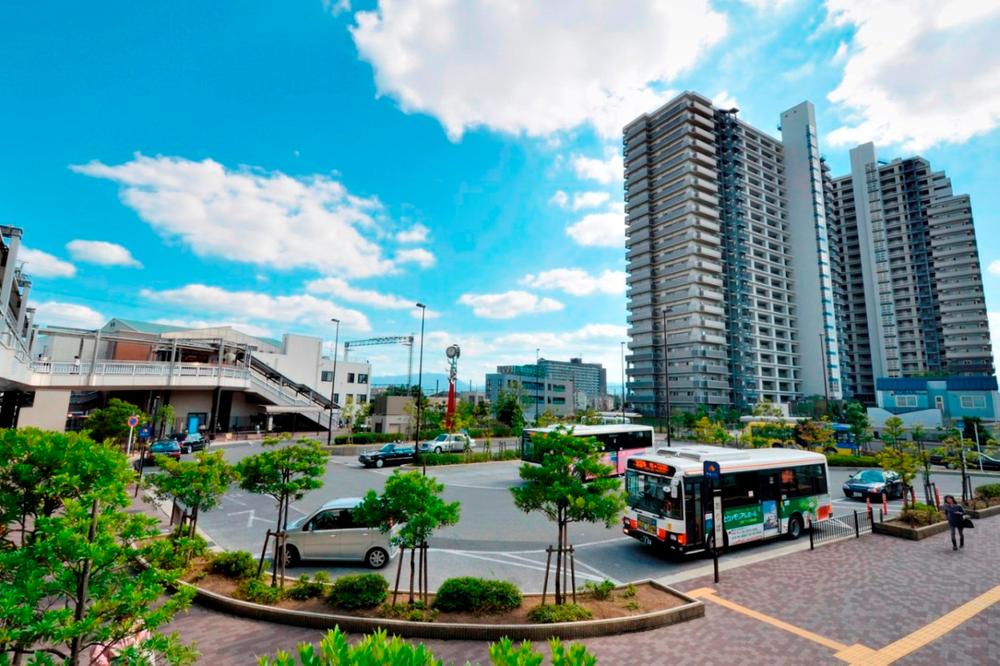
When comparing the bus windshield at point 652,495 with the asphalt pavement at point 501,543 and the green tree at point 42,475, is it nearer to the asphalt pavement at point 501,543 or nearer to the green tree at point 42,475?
the asphalt pavement at point 501,543

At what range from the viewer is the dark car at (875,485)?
20.3 m

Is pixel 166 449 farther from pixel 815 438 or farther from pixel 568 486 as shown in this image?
Answer: pixel 815 438

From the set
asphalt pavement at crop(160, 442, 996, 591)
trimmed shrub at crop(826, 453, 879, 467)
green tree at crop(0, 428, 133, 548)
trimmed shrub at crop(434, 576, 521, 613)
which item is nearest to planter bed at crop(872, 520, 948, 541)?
asphalt pavement at crop(160, 442, 996, 591)

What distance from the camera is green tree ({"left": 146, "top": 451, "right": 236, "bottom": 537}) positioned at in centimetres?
1048

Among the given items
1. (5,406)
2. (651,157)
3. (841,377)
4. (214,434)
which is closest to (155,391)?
(214,434)

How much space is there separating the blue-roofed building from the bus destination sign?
213 feet

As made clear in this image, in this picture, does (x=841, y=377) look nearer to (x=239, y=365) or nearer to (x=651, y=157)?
(x=651, y=157)

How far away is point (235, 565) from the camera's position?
408 inches

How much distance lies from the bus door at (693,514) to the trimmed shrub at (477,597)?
18.7 feet

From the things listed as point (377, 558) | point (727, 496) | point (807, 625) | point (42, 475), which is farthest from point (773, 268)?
point (42, 475)

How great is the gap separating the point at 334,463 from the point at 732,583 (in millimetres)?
27284

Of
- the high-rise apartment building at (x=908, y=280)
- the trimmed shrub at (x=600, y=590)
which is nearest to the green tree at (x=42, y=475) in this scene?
the trimmed shrub at (x=600, y=590)

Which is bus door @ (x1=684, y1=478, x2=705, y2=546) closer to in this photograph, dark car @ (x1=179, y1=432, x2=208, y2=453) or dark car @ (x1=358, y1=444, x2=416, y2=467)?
dark car @ (x1=358, y1=444, x2=416, y2=467)

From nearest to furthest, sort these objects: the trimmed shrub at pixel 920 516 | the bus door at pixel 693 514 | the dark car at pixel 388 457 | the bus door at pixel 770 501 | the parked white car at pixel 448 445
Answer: the bus door at pixel 693 514 → the bus door at pixel 770 501 → the trimmed shrub at pixel 920 516 → the dark car at pixel 388 457 → the parked white car at pixel 448 445
